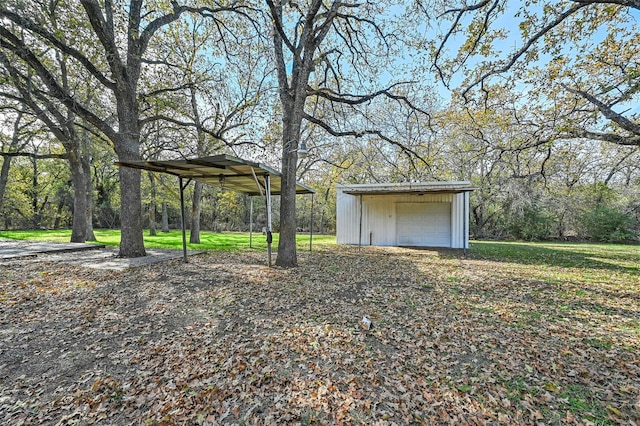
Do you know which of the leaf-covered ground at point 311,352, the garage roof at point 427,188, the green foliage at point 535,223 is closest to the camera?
the leaf-covered ground at point 311,352

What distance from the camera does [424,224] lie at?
14508mm

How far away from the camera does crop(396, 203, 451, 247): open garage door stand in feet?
46.8

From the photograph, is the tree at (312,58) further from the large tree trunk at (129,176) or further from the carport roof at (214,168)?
the large tree trunk at (129,176)

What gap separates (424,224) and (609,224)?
40.5 feet

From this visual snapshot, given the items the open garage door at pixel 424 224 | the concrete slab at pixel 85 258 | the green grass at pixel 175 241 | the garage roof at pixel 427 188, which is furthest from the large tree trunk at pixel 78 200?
the open garage door at pixel 424 224

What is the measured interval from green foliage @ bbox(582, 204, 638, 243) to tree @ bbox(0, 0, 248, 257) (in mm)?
22307

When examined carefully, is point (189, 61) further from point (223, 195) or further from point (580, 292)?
point (223, 195)

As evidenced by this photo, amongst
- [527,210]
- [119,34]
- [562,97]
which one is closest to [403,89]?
[562,97]

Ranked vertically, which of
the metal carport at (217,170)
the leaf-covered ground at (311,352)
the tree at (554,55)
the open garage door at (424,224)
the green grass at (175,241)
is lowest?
the leaf-covered ground at (311,352)

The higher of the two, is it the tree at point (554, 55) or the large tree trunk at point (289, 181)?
the tree at point (554, 55)

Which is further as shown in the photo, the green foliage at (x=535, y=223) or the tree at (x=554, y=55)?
the green foliage at (x=535, y=223)

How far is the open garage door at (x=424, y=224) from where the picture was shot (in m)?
14.3

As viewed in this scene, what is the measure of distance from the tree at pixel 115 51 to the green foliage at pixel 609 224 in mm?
22307

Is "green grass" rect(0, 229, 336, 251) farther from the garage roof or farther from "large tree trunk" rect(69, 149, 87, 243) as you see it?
the garage roof
